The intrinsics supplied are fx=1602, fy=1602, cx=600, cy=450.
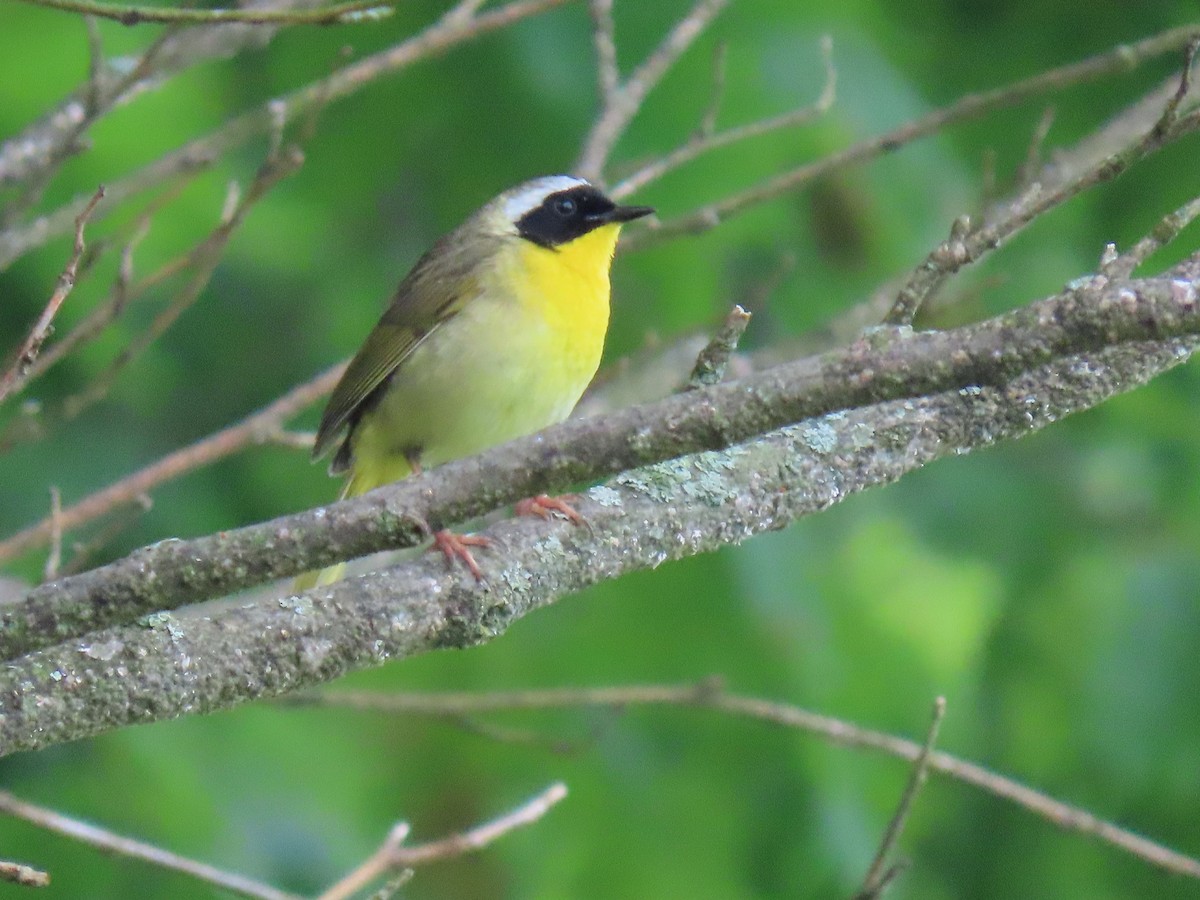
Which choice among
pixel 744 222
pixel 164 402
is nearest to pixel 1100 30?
pixel 744 222

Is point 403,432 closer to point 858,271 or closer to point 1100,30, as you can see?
point 858,271

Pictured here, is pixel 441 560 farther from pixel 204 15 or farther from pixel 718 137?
pixel 718 137

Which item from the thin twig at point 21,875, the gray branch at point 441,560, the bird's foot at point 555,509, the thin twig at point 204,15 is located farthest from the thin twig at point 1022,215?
the thin twig at point 21,875

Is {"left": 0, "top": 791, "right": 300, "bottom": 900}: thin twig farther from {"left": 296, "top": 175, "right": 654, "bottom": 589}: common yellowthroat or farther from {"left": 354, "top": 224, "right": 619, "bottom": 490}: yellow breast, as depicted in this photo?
{"left": 354, "top": 224, "right": 619, "bottom": 490}: yellow breast

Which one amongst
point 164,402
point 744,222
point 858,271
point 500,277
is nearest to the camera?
point 500,277

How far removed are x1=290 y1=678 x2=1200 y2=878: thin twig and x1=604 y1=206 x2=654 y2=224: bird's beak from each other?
1.37 meters

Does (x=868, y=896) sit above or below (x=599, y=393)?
below

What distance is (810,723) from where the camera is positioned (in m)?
3.77

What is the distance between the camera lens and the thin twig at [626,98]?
4621 millimetres

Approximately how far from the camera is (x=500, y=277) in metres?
4.73

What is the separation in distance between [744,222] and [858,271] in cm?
61

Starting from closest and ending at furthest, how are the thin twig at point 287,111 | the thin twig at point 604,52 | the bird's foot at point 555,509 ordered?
the bird's foot at point 555,509 < the thin twig at point 287,111 < the thin twig at point 604,52

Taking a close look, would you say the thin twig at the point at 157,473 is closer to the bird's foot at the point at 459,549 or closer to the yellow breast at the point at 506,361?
the yellow breast at the point at 506,361

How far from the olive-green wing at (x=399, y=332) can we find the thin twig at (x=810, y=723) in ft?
2.90
